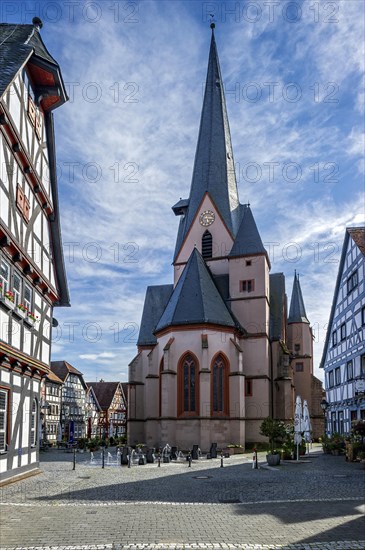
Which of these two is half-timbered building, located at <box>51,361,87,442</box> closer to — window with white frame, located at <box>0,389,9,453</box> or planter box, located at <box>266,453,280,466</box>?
planter box, located at <box>266,453,280,466</box>

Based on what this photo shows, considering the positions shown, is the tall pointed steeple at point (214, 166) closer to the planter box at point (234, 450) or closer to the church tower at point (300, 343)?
the church tower at point (300, 343)

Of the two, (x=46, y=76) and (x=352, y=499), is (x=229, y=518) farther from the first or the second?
(x=46, y=76)

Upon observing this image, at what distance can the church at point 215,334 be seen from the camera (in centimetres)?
3612

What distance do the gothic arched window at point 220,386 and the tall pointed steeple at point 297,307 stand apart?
21276 millimetres

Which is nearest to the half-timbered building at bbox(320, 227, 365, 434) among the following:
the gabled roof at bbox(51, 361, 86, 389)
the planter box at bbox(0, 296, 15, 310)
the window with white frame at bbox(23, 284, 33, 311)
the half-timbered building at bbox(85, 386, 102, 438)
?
the window with white frame at bbox(23, 284, 33, 311)

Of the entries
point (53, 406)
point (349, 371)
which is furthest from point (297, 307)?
point (53, 406)

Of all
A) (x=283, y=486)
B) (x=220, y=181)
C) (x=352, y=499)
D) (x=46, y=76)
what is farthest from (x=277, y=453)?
(x=220, y=181)

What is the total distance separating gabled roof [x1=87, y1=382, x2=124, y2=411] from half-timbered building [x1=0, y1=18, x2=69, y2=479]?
6071 centimetres

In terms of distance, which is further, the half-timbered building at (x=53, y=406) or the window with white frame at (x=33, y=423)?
the half-timbered building at (x=53, y=406)

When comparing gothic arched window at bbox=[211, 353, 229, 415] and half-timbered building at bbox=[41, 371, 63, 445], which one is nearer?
gothic arched window at bbox=[211, 353, 229, 415]

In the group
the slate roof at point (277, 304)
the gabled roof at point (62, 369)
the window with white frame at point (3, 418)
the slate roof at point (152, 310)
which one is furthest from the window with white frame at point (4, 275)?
the gabled roof at point (62, 369)

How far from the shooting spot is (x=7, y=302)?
1541cm

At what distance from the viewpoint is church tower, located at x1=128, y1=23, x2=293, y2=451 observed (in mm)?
36094

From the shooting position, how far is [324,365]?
4366cm
